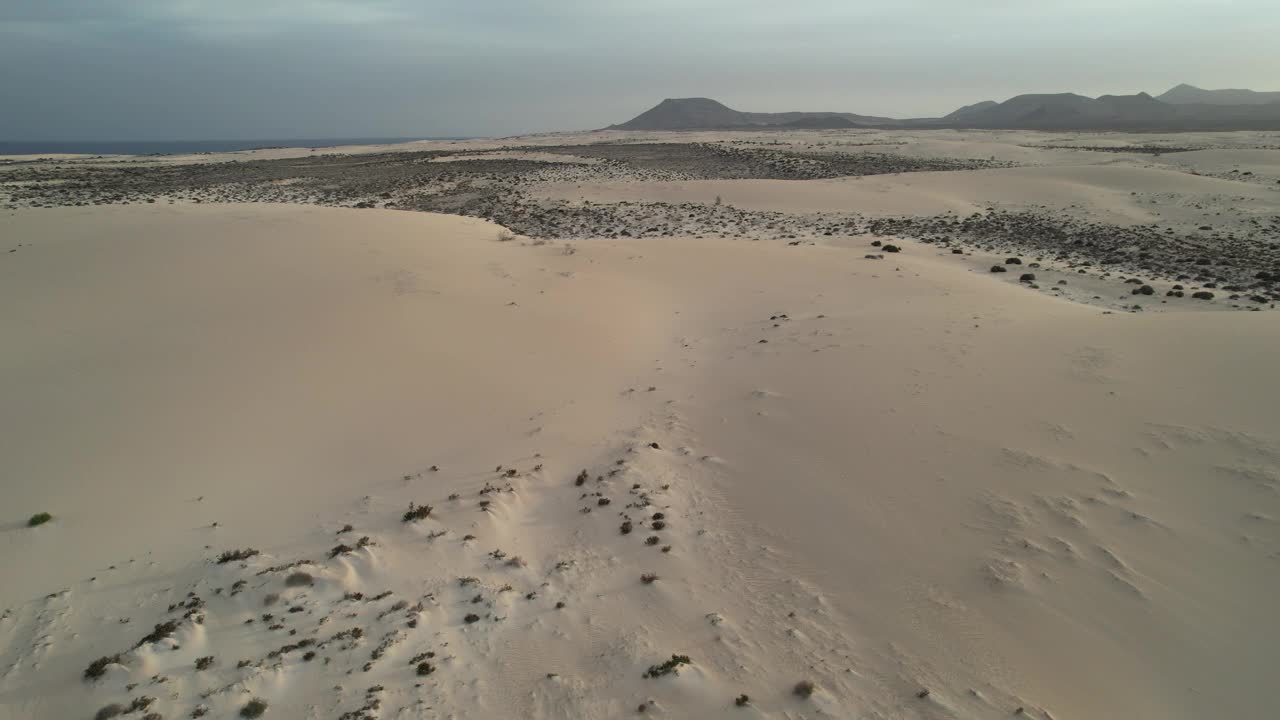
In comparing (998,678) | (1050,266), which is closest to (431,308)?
(998,678)

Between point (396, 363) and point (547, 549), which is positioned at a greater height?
point (396, 363)

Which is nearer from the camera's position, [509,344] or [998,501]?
[998,501]

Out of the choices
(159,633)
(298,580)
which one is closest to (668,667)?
(298,580)

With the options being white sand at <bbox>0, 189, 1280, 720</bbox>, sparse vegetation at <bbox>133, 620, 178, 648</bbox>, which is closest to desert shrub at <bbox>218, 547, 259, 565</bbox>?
white sand at <bbox>0, 189, 1280, 720</bbox>

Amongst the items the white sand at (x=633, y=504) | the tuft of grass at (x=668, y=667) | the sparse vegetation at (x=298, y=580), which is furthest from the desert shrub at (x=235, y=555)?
the tuft of grass at (x=668, y=667)

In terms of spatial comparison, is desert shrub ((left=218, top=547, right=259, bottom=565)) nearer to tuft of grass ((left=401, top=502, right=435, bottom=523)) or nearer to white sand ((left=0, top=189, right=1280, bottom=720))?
white sand ((left=0, top=189, right=1280, bottom=720))

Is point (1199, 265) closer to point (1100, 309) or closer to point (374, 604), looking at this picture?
point (1100, 309)

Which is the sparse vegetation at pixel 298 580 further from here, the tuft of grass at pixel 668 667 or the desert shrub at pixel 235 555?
the tuft of grass at pixel 668 667

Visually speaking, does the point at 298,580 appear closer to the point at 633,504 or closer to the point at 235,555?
the point at 235,555
